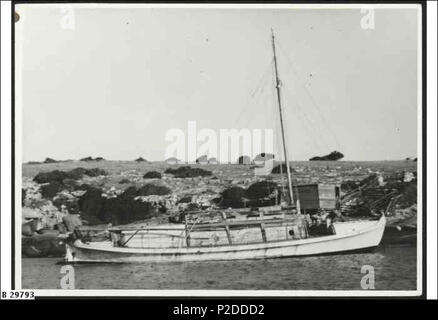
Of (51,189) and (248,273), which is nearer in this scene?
(248,273)

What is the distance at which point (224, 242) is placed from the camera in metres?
5.88

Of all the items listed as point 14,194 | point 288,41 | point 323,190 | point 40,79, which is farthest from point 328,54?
point 14,194

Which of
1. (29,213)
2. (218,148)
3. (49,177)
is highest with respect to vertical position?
(218,148)

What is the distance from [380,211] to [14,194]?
3.27 meters

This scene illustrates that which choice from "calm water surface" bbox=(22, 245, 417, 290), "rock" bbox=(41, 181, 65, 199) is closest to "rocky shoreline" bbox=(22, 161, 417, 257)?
"rock" bbox=(41, 181, 65, 199)

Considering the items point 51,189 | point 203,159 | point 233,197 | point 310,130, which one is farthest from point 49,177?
point 310,130

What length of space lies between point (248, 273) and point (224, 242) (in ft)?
1.15

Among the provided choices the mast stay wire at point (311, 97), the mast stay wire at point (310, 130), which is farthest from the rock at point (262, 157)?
the mast stay wire at point (311, 97)

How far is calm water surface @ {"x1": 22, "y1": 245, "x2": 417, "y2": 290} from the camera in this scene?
575 centimetres

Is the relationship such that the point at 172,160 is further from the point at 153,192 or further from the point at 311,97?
the point at 311,97

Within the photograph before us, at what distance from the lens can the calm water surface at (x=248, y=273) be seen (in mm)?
5746

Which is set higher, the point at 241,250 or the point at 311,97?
the point at 311,97
